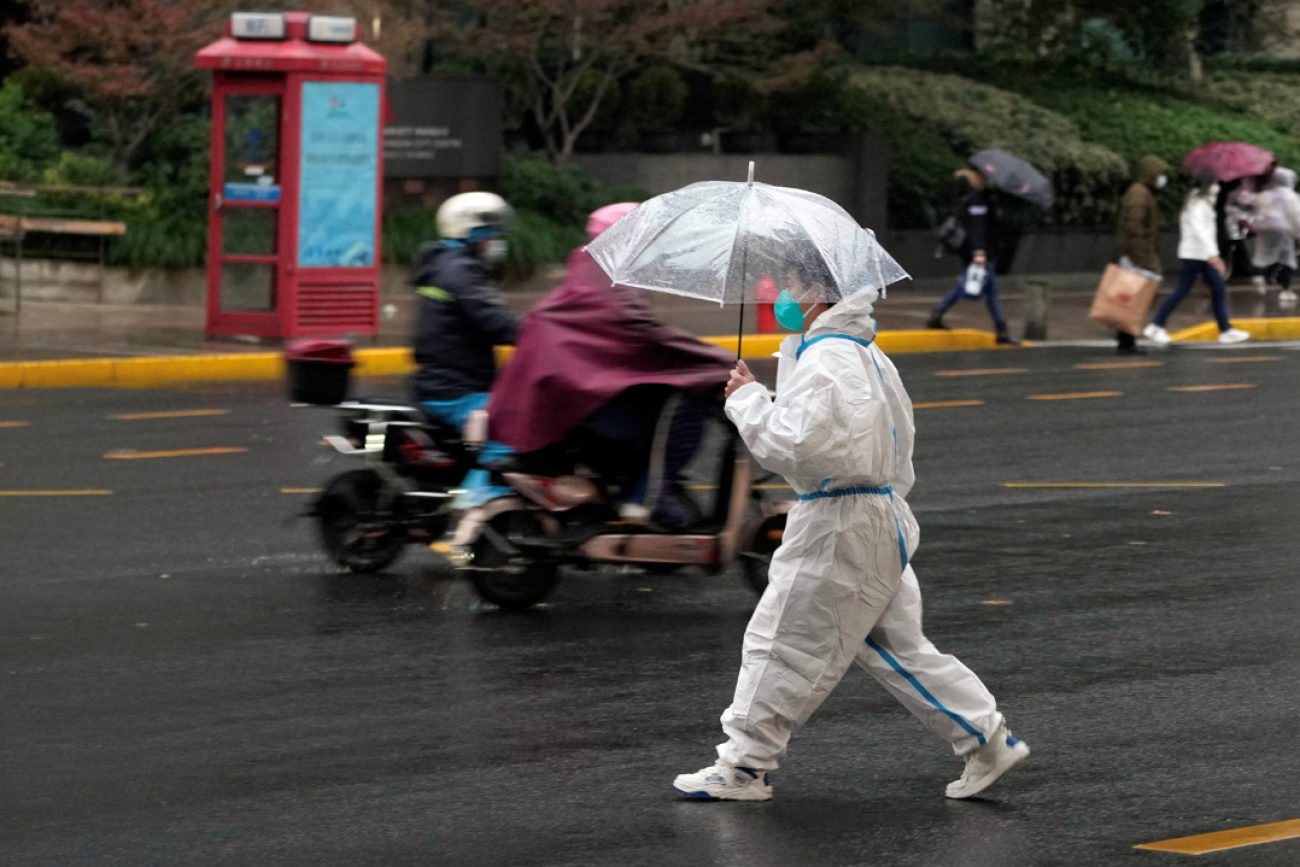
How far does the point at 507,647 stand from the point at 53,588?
7.28 feet

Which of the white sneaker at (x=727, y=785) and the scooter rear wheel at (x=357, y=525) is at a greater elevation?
the scooter rear wheel at (x=357, y=525)

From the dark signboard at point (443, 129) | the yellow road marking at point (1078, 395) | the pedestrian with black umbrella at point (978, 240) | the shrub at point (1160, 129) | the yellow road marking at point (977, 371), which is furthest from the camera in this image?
the shrub at point (1160, 129)

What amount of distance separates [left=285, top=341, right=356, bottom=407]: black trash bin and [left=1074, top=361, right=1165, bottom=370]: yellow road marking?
423 inches

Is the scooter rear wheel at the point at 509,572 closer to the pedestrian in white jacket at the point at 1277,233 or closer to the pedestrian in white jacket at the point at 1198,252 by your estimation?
the pedestrian in white jacket at the point at 1198,252

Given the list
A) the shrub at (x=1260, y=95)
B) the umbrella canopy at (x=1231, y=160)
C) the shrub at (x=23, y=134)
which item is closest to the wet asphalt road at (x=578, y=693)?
the umbrella canopy at (x=1231, y=160)

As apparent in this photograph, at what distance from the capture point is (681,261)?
6.18 metres

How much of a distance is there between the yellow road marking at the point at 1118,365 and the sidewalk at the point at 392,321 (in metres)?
2.58

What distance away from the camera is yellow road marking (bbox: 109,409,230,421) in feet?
48.1

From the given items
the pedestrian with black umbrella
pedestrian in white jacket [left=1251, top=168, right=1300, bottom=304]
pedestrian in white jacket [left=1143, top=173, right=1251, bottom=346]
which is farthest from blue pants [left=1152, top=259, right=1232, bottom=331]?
pedestrian in white jacket [left=1251, top=168, right=1300, bottom=304]

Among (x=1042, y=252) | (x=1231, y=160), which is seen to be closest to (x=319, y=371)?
(x=1231, y=160)

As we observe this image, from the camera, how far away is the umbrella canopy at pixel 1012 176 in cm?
2188

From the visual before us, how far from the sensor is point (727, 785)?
593 cm

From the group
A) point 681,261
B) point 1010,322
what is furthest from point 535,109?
point 681,261

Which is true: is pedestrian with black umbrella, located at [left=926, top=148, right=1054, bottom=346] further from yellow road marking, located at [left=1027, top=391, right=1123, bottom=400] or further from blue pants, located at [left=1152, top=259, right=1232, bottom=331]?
yellow road marking, located at [left=1027, top=391, right=1123, bottom=400]
